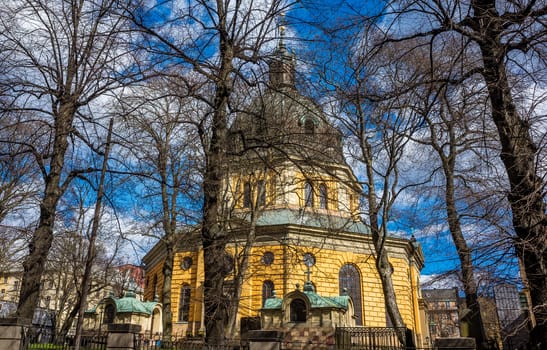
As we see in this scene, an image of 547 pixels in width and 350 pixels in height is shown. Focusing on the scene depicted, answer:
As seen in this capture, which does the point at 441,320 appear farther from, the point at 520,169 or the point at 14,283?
the point at 520,169

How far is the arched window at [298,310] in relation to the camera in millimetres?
21547

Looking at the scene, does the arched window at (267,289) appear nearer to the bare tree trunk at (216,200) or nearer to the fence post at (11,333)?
the bare tree trunk at (216,200)

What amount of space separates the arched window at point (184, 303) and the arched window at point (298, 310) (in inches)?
332

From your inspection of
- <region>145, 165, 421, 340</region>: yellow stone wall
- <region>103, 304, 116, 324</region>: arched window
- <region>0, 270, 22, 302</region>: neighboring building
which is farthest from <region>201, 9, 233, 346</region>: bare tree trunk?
<region>103, 304, 116, 324</region>: arched window

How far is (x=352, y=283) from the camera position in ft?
91.0

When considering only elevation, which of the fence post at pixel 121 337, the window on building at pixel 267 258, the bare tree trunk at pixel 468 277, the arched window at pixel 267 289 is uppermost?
the window on building at pixel 267 258

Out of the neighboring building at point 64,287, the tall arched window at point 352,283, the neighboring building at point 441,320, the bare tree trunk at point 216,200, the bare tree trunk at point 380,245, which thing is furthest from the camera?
the neighboring building at point 441,320

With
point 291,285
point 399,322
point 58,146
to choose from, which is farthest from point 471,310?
point 291,285

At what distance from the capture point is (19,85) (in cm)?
1030

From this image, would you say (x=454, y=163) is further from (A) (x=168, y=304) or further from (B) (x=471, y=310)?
(A) (x=168, y=304)

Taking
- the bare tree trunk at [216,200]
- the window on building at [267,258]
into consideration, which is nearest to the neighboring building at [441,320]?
the window on building at [267,258]

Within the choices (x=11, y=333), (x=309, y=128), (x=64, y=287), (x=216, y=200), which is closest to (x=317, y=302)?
(x=309, y=128)

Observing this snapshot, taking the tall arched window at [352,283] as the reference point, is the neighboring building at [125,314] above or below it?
below

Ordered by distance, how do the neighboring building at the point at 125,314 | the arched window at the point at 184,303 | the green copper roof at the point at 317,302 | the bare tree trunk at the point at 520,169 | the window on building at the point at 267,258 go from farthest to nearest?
the arched window at the point at 184,303, the window on building at the point at 267,258, the neighboring building at the point at 125,314, the green copper roof at the point at 317,302, the bare tree trunk at the point at 520,169
